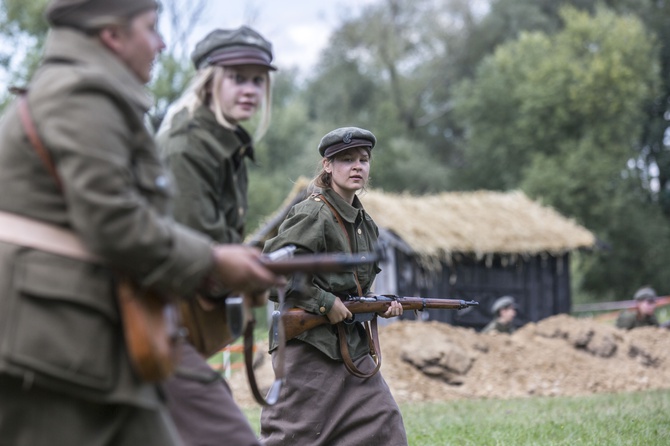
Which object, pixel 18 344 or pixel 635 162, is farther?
pixel 635 162

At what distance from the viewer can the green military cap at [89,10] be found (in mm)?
3254

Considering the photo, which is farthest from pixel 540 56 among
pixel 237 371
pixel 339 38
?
pixel 237 371

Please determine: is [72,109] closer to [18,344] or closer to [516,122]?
[18,344]

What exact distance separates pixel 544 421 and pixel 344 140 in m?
4.56

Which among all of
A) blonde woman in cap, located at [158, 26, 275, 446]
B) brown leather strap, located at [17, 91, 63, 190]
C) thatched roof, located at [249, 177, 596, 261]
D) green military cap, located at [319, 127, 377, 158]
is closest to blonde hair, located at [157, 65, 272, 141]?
blonde woman in cap, located at [158, 26, 275, 446]

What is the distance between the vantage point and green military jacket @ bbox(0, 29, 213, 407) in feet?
9.88

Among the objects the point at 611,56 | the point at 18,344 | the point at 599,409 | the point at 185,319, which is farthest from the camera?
the point at 611,56

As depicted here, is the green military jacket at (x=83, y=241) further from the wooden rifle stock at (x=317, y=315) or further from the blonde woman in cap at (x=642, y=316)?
the blonde woman in cap at (x=642, y=316)

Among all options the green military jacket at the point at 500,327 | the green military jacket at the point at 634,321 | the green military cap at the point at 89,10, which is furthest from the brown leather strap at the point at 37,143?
the green military jacket at the point at 634,321

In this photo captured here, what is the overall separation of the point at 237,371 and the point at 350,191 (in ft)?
33.6

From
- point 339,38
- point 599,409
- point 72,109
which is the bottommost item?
point 599,409

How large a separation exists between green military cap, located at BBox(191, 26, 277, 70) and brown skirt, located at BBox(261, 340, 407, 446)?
2.45m

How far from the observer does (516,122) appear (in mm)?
43781

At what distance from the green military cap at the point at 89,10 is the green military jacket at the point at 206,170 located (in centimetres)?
79
